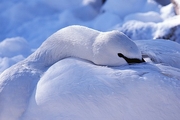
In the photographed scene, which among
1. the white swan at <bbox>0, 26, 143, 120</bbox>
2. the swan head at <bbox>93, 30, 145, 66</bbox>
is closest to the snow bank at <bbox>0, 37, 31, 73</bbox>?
the white swan at <bbox>0, 26, 143, 120</bbox>

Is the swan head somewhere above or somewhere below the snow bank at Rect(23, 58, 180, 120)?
above

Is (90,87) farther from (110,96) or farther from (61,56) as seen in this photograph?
(61,56)

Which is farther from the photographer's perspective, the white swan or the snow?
the white swan

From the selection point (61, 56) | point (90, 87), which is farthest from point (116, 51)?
point (61, 56)

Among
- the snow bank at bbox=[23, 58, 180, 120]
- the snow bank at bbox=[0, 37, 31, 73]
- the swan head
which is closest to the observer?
the snow bank at bbox=[23, 58, 180, 120]

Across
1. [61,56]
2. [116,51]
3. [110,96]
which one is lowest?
[110,96]

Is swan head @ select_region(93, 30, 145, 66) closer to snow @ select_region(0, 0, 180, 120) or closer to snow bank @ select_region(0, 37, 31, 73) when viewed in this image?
snow @ select_region(0, 0, 180, 120)

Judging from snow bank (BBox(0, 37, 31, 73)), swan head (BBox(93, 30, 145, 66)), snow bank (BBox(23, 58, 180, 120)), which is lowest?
snow bank (BBox(23, 58, 180, 120))

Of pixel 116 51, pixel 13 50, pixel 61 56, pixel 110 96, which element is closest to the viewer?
pixel 110 96

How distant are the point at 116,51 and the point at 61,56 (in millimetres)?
382

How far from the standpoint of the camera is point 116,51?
2068 millimetres

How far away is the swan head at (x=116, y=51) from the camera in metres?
2.05

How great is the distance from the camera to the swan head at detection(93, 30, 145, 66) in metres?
2.05

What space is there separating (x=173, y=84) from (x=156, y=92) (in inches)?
3.6
